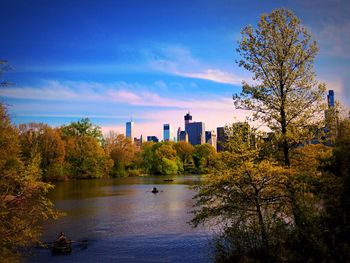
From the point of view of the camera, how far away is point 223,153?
64.8 ft

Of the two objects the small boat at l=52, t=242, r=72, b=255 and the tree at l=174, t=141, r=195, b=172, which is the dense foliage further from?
the tree at l=174, t=141, r=195, b=172

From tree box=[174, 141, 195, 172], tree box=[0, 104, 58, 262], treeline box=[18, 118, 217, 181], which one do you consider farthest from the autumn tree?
tree box=[0, 104, 58, 262]

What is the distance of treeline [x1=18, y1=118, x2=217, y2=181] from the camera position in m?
102

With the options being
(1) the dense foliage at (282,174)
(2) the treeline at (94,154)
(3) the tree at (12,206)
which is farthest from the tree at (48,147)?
(1) the dense foliage at (282,174)

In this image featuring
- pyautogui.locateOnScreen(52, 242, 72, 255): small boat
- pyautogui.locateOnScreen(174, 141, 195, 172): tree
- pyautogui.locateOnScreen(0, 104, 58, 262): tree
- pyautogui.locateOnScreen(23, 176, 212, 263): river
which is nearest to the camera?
pyautogui.locateOnScreen(0, 104, 58, 262): tree

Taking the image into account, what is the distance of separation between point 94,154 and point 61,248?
307ft

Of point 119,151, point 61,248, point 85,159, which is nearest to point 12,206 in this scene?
point 61,248

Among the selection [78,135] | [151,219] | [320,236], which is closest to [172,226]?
[151,219]

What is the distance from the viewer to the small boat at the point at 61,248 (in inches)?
1117

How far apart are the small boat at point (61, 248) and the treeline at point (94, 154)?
68218mm

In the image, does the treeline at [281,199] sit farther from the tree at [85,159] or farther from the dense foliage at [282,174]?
the tree at [85,159]

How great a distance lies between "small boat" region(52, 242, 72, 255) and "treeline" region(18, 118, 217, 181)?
68.2 metres

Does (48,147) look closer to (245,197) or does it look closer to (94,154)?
(94,154)

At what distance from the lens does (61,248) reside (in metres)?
28.5
